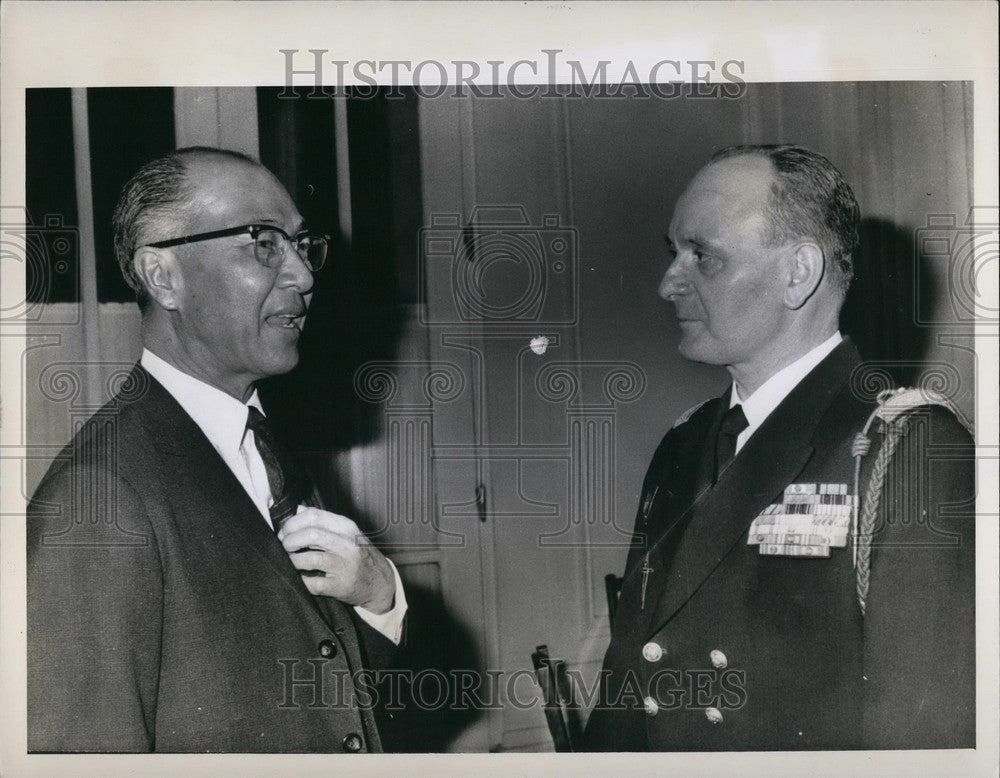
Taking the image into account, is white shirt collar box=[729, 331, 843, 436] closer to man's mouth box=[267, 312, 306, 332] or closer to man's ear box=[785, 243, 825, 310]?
man's ear box=[785, 243, 825, 310]

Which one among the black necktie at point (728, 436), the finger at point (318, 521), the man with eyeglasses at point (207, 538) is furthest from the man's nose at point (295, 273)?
the black necktie at point (728, 436)

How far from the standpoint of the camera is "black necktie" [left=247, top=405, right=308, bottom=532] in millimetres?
2273

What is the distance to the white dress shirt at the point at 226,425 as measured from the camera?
7.41 ft

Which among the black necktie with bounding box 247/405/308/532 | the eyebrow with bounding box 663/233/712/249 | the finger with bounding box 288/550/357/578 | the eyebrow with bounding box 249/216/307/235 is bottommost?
the finger with bounding box 288/550/357/578

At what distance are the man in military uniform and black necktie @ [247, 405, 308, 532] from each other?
0.80 metres

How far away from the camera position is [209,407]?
7.43 ft

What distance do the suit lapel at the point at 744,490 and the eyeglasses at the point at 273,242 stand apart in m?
1.04

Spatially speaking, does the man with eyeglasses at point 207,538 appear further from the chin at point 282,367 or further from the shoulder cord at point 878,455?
the shoulder cord at point 878,455

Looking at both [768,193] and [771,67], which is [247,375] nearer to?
[768,193]

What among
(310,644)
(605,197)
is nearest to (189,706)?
(310,644)

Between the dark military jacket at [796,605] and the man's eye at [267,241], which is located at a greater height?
the man's eye at [267,241]

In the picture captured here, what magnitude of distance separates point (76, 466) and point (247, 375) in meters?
0.46

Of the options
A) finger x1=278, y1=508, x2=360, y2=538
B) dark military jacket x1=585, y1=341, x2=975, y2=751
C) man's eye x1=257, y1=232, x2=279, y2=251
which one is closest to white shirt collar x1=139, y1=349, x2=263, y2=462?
finger x1=278, y1=508, x2=360, y2=538

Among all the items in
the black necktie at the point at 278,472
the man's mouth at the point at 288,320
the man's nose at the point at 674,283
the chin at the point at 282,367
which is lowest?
the black necktie at the point at 278,472
